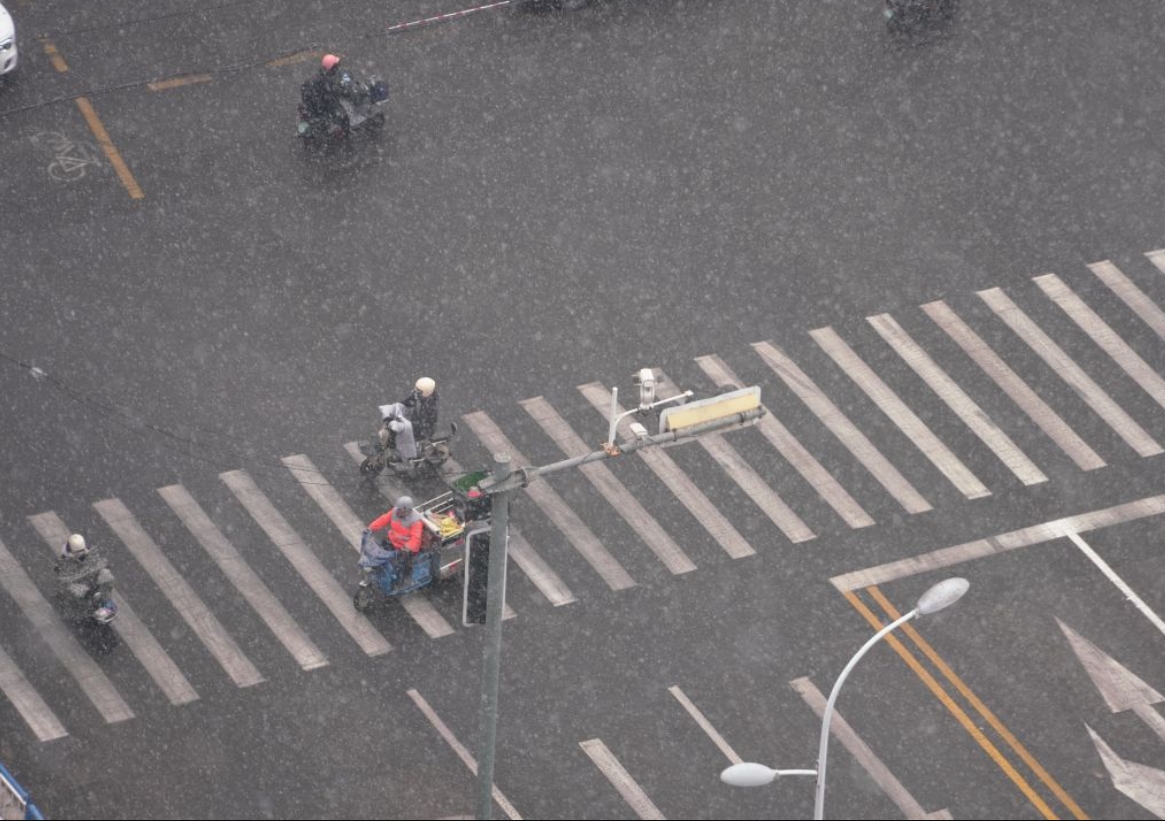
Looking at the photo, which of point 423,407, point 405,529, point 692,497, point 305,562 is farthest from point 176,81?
point 692,497

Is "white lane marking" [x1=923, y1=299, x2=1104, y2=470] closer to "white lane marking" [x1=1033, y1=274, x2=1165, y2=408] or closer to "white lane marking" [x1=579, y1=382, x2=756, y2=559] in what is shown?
"white lane marking" [x1=1033, y1=274, x2=1165, y2=408]

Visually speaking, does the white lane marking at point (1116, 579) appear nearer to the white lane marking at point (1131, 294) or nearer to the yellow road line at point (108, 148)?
the white lane marking at point (1131, 294)

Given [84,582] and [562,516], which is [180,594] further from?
[562,516]

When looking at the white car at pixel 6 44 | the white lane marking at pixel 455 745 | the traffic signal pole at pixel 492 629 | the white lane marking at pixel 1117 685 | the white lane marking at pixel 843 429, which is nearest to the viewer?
the traffic signal pole at pixel 492 629

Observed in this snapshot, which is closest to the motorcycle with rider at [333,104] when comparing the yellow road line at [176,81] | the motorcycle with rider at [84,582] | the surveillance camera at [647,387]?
the yellow road line at [176,81]

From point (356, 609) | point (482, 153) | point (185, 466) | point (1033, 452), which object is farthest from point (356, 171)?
point (1033, 452)
